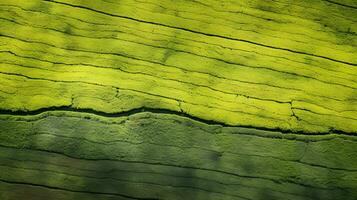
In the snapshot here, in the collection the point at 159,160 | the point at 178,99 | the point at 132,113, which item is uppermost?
the point at 178,99

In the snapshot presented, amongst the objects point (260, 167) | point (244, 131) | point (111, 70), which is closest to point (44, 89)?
point (111, 70)

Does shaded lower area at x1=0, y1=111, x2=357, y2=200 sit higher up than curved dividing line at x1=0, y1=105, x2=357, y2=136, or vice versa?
curved dividing line at x1=0, y1=105, x2=357, y2=136

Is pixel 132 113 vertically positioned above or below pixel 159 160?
above

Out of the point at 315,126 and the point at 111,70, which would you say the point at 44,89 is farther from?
the point at 315,126

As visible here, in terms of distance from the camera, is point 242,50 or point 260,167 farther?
point 242,50

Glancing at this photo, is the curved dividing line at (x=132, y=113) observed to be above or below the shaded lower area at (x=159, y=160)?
above
